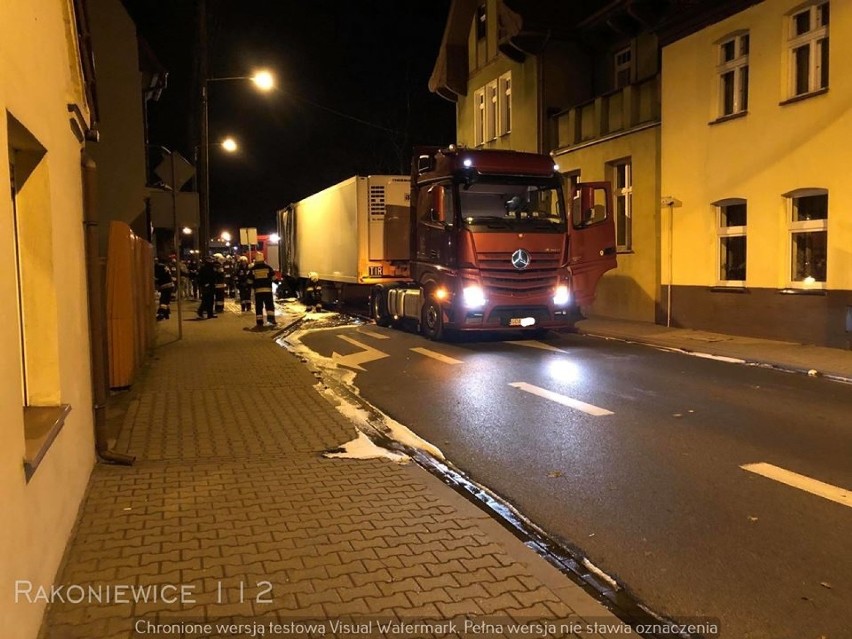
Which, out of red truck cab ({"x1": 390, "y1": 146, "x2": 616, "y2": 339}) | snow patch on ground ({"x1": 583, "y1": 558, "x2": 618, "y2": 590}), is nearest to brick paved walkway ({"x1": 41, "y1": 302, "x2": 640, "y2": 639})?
snow patch on ground ({"x1": 583, "y1": 558, "x2": 618, "y2": 590})

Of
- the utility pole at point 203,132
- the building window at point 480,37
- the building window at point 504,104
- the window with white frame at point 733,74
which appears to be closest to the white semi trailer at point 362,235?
the utility pole at point 203,132

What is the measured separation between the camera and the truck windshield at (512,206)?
13.9 m

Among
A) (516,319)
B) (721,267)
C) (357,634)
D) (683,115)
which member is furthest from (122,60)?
(357,634)

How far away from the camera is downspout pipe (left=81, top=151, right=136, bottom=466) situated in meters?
5.81

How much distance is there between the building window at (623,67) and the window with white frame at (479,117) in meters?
6.35

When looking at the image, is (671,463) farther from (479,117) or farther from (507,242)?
(479,117)

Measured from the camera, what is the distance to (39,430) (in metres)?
3.71

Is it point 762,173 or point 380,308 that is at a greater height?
point 762,173

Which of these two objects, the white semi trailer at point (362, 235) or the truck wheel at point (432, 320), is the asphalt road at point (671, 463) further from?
the white semi trailer at point (362, 235)

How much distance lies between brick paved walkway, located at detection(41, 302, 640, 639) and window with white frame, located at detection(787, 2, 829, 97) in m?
11.4

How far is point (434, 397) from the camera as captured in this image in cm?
936

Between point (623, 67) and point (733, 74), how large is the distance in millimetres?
6382

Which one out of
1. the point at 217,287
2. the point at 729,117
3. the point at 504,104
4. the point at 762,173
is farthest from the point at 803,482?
the point at 504,104

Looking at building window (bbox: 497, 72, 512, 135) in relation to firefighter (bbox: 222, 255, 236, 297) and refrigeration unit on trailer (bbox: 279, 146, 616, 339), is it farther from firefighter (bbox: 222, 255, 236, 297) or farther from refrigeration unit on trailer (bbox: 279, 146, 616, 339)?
firefighter (bbox: 222, 255, 236, 297)
